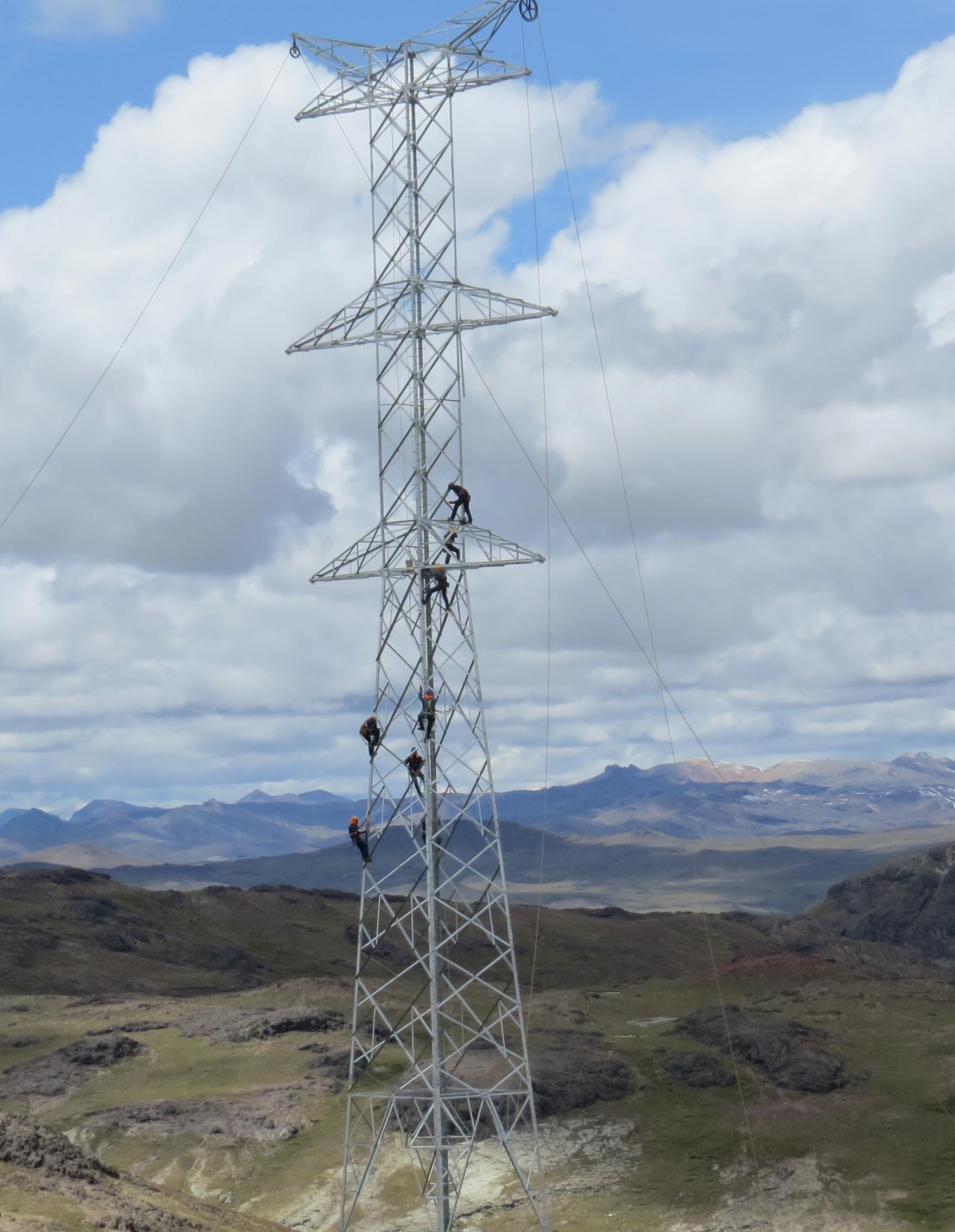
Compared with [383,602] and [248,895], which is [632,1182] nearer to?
[383,602]

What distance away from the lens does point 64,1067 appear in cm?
7975

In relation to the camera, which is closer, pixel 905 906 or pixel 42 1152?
pixel 42 1152

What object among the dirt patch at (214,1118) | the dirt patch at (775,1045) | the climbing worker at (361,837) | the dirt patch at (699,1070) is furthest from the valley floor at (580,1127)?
the climbing worker at (361,837)

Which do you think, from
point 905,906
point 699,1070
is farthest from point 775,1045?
point 905,906

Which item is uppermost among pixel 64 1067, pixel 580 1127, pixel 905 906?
pixel 905 906

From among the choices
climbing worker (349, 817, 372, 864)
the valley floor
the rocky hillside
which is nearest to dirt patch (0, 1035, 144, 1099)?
the valley floor

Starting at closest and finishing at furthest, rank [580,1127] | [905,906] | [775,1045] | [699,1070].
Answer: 1. [580,1127]
2. [699,1070]
3. [775,1045]
4. [905,906]

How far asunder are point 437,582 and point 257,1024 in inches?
1852

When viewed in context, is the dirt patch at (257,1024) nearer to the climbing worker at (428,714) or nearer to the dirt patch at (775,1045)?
the dirt patch at (775,1045)

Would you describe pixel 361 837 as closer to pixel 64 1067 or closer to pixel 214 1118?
pixel 214 1118

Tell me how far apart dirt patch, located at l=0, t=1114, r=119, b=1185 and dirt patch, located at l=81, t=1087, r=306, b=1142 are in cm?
2730

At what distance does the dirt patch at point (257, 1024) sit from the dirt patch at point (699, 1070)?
65.6ft

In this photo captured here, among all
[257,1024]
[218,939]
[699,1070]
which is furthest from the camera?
[218,939]

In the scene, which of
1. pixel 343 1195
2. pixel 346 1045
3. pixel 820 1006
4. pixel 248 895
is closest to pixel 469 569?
pixel 343 1195
